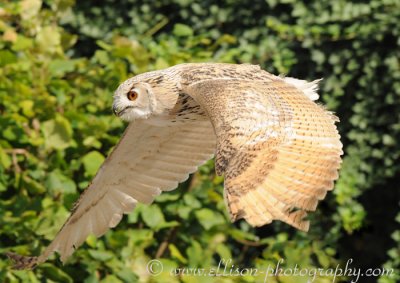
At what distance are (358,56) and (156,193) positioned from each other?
2138 mm

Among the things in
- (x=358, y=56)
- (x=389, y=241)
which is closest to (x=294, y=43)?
(x=358, y=56)

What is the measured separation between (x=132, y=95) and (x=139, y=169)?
2.29 ft

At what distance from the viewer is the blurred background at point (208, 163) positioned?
221 inches

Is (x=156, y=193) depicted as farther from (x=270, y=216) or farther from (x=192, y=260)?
(x=270, y=216)

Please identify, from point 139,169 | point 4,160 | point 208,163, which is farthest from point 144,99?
point 208,163

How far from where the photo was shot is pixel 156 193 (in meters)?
5.46

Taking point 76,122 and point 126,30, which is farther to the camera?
point 126,30

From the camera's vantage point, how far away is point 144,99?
16.4 ft

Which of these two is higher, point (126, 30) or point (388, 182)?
point (126, 30)

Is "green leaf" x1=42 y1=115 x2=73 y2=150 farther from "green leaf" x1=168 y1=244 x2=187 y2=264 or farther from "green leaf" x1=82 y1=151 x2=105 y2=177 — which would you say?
"green leaf" x1=168 y1=244 x2=187 y2=264

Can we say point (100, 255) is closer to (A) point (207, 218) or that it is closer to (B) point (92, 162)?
(B) point (92, 162)

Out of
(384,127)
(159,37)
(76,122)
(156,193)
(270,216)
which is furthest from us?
(159,37)

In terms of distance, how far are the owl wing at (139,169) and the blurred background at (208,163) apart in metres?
0.21

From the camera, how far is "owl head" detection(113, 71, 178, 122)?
4961 mm
